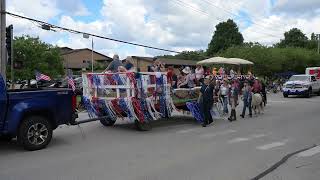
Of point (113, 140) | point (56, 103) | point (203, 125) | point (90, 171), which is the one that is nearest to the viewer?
point (90, 171)

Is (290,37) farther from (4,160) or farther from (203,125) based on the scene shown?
(4,160)

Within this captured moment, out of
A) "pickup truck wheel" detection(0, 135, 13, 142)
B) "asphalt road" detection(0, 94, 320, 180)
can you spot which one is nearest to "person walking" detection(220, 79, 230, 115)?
"asphalt road" detection(0, 94, 320, 180)

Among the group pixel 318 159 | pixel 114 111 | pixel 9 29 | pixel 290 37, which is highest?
Result: pixel 290 37

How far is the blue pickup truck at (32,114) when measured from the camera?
9336 mm

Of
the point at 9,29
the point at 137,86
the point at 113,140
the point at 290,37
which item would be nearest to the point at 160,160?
the point at 113,140

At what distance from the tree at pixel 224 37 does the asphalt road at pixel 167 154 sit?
7817 cm

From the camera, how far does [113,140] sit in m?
11.3

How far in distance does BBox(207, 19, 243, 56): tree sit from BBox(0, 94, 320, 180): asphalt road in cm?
7817

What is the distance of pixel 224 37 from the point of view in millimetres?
92000

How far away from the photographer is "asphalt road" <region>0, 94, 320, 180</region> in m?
7.62

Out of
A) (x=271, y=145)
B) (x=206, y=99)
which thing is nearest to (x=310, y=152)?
(x=271, y=145)

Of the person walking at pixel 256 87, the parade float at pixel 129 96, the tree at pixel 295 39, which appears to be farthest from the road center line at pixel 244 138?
the tree at pixel 295 39

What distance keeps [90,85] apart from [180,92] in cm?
297

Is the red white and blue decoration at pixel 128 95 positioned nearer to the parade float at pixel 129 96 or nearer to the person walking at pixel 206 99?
the parade float at pixel 129 96
